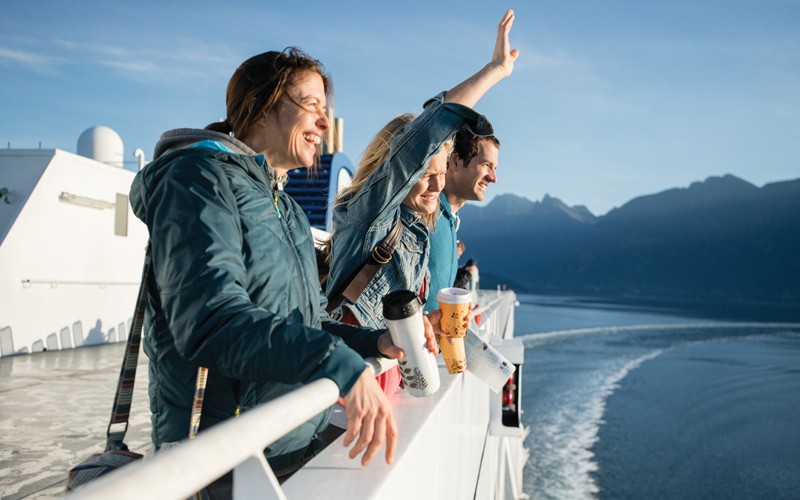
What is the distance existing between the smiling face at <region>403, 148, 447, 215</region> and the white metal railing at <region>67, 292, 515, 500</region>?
5.69 ft

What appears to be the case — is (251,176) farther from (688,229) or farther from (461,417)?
(688,229)

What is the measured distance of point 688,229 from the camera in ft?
635

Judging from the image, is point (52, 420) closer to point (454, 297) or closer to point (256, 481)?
point (454, 297)

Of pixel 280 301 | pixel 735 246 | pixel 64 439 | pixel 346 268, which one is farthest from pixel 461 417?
pixel 735 246

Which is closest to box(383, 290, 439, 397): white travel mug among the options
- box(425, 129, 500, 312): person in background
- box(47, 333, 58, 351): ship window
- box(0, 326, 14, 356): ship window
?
box(425, 129, 500, 312): person in background

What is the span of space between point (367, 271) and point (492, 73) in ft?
3.19

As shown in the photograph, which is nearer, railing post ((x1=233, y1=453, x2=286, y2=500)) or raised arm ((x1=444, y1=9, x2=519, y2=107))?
railing post ((x1=233, y1=453, x2=286, y2=500))

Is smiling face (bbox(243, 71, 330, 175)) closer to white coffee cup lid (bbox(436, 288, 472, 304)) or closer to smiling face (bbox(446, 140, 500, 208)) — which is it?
white coffee cup lid (bbox(436, 288, 472, 304))

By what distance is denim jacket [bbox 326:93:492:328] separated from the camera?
88.7 inches

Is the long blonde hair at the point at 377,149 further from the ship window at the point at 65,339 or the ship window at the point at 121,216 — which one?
the ship window at the point at 121,216

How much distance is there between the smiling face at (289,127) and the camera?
1.70 meters

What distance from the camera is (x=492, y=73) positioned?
8.04 ft

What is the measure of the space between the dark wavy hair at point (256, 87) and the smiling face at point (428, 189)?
1.11 meters

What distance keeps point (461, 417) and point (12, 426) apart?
149 inches
